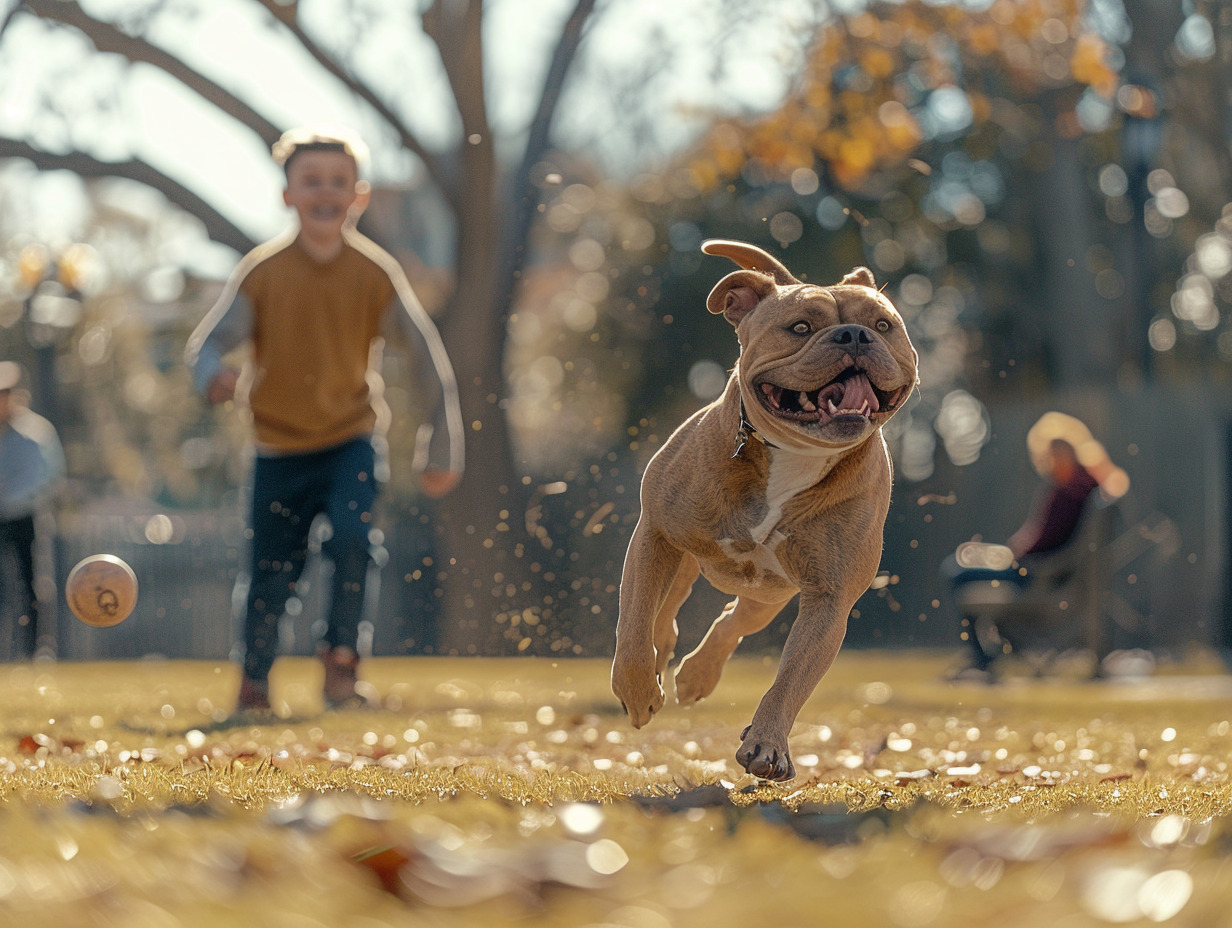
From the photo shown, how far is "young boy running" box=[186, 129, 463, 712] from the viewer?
6695 mm

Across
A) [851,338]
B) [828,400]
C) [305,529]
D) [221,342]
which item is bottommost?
[305,529]

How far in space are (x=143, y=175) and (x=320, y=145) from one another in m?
8.11

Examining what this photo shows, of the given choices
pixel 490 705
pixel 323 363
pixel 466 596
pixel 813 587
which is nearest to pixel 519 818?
pixel 813 587

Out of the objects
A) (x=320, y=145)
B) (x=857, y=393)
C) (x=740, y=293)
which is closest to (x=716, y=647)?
(x=740, y=293)


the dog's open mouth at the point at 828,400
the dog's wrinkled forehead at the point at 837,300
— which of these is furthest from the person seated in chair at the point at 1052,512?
the dog's open mouth at the point at 828,400

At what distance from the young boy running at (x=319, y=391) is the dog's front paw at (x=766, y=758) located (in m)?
3.25

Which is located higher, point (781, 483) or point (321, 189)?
point (321, 189)

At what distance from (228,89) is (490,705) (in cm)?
805

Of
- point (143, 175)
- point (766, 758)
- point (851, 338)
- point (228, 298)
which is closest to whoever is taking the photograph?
point (766, 758)

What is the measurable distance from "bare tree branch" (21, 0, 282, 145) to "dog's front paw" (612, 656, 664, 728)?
35.7 ft

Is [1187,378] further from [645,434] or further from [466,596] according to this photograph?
[466,596]

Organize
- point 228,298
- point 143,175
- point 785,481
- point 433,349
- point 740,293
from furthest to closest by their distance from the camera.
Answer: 1. point 143,175
2. point 433,349
3. point 228,298
4. point 740,293
5. point 785,481

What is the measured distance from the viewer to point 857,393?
3.93 meters

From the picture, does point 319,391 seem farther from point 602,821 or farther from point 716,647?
point 602,821
